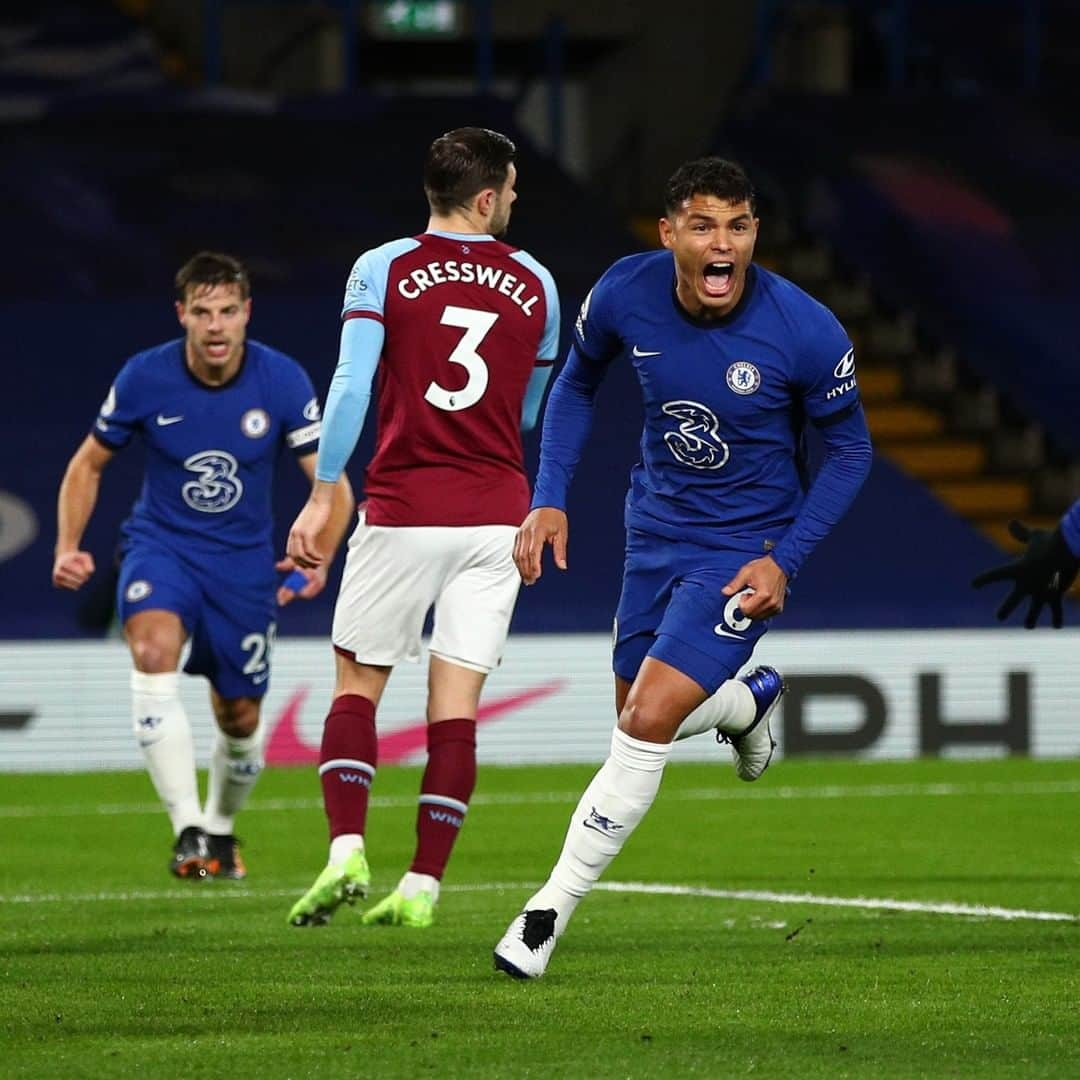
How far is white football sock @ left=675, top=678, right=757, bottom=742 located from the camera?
6551 mm

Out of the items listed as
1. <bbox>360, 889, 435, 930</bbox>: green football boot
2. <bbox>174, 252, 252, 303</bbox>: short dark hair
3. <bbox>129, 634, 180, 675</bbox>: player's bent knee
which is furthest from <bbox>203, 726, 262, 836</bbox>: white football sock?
<bbox>360, 889, 435, 930</bbox>: green football boot

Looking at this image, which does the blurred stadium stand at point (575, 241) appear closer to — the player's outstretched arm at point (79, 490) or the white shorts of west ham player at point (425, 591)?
the player's outstretched arm at point (79, 490)

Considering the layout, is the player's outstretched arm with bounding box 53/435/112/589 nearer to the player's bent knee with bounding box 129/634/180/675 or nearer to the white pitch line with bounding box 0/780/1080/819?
the player's bent knee with bounding box 129/634/180/675

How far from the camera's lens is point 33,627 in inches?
567

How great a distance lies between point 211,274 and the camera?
27.3 feet

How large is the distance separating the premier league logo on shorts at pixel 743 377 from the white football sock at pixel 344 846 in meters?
1.52

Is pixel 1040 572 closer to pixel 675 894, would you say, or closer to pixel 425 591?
pixel 425 591

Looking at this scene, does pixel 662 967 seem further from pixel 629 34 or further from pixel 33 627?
pixel 629 34

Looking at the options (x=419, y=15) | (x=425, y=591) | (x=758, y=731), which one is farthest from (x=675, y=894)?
(x=419, y=15)

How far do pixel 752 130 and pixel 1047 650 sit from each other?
7.81 meters

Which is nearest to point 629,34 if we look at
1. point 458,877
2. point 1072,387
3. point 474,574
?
point 1072,387

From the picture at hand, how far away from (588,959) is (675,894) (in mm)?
1732

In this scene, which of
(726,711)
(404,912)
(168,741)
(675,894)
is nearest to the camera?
(726,711)

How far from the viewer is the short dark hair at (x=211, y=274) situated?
8.31m
